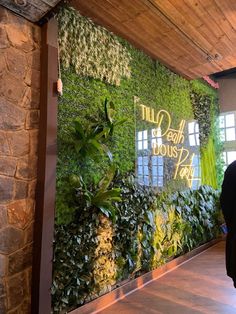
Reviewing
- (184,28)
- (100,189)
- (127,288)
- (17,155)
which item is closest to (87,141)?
(100,189)

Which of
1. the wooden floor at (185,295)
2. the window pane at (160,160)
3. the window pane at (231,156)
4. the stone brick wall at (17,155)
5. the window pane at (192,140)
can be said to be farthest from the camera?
the window pane at (231,156)

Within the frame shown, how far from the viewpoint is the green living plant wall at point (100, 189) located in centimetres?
252

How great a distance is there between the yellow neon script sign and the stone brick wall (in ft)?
5.57

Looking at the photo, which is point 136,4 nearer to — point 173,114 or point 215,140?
point 173,114

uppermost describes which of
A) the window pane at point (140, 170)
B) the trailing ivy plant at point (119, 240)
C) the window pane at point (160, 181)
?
the window pane at point (140, 170)

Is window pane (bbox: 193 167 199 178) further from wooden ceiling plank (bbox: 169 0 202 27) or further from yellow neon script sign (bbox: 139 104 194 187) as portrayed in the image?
wooden ceiling plank (bbox: 169 0 202 27)

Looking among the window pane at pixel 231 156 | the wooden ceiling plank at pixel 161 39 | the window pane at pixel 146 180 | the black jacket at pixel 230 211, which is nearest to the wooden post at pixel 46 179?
the wooden ceiling plank at pixel 161 39

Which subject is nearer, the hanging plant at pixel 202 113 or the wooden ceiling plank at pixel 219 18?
the wooden ceiling plank at pixel 219 18

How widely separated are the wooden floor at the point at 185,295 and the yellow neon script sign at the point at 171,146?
1.44m

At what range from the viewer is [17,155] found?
220cm

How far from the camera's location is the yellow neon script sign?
378 centimetres

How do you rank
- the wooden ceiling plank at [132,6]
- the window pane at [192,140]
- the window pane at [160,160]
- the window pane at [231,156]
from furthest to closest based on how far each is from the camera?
the window pane at [231,156] < the window pane at [192,140] < the window pane at [160,160] < the wooden ceiling plank at [132,6]

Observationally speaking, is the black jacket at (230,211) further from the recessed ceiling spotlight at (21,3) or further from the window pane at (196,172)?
the window pane at (196,172)

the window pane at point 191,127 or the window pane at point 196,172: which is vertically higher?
the window pane at point 191,127
